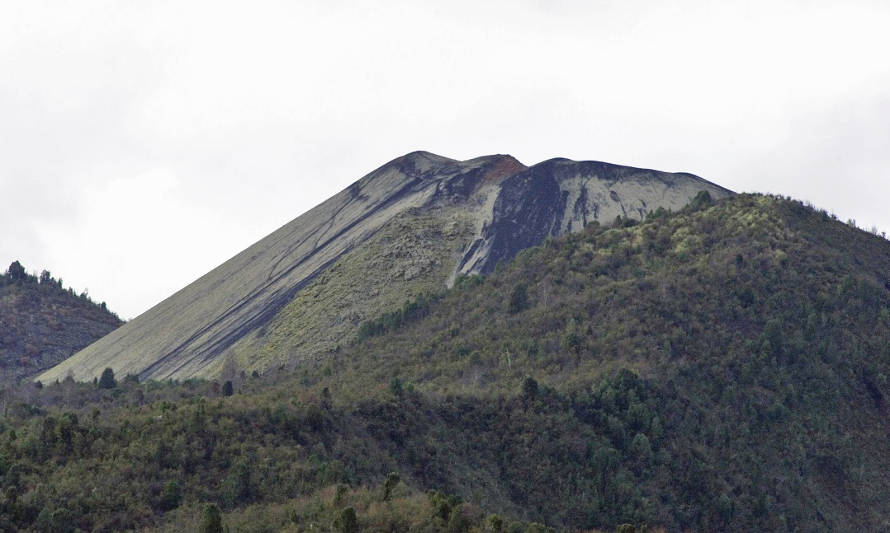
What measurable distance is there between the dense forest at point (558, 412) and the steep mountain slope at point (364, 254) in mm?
10351

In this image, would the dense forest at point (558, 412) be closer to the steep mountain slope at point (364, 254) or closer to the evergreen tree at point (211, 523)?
the evergreen tree at point (211, 523)

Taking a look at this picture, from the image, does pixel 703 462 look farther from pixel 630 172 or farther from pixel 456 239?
pixel 630 172

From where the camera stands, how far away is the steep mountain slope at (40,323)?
121 meters

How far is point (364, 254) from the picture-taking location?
11031 centimetres

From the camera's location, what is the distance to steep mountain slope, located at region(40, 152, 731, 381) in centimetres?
10112

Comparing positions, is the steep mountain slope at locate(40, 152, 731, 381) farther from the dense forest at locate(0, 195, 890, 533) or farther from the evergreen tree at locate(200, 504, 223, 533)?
the evergreen tree at locate(200, 504, 223, 533)

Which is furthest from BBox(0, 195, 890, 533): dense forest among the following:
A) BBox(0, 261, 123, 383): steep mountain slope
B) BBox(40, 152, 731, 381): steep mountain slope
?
BBox(0, 261, 123, 383): steep mountain slope

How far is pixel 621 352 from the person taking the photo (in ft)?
249

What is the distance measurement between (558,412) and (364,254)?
1810 inches

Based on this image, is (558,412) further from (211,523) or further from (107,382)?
(107,382)

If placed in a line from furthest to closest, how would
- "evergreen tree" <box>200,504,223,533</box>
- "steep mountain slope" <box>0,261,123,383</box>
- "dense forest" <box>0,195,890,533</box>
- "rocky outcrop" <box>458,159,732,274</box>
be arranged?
"steep mountain slope" <box>0,261,123,383</box> → "rocky outcrop" <box>458,159,732,274</box> → "dense forest" <box>0,195,890,533</box> → "evergreen tree" <box>200,504,223,533</box>

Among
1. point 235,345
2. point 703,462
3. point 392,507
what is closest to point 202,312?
point 235,345

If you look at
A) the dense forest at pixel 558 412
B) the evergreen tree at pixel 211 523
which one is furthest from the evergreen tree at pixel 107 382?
the evergreen tree at pixel 211 523

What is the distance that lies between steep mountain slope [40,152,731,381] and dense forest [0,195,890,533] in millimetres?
10351
